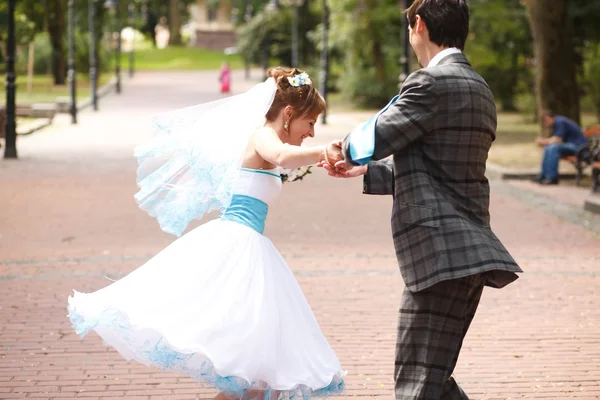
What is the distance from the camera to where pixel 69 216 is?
12172 mm

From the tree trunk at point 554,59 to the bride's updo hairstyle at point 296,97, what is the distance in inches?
673

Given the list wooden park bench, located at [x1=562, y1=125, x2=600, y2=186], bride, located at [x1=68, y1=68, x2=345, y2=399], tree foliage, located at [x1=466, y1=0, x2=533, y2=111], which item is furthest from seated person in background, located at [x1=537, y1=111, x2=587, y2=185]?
bride, located at [x1=68, y1=68, x2=345, y2=399]

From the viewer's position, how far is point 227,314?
4.31 metres

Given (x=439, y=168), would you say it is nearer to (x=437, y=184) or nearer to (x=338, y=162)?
(x=437, y=184)

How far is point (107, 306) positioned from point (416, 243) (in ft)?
4.78

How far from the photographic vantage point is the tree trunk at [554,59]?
819 inches

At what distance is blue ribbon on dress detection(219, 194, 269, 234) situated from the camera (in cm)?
457

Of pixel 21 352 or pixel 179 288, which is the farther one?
pixel 21 352

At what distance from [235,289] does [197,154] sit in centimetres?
75

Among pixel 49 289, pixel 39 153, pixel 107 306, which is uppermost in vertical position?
pixel 107 306

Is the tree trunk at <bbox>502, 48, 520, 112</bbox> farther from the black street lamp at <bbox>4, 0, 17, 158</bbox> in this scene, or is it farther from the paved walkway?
the black street lamp at <bbox>4, 0, 17, 158</bbox>

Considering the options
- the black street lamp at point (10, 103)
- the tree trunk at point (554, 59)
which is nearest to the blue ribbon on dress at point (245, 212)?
the black street lamp at point (10, 103)

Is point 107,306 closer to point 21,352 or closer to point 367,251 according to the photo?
point 21,352

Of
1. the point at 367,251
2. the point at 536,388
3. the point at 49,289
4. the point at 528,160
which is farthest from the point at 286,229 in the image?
the point at 528,160
